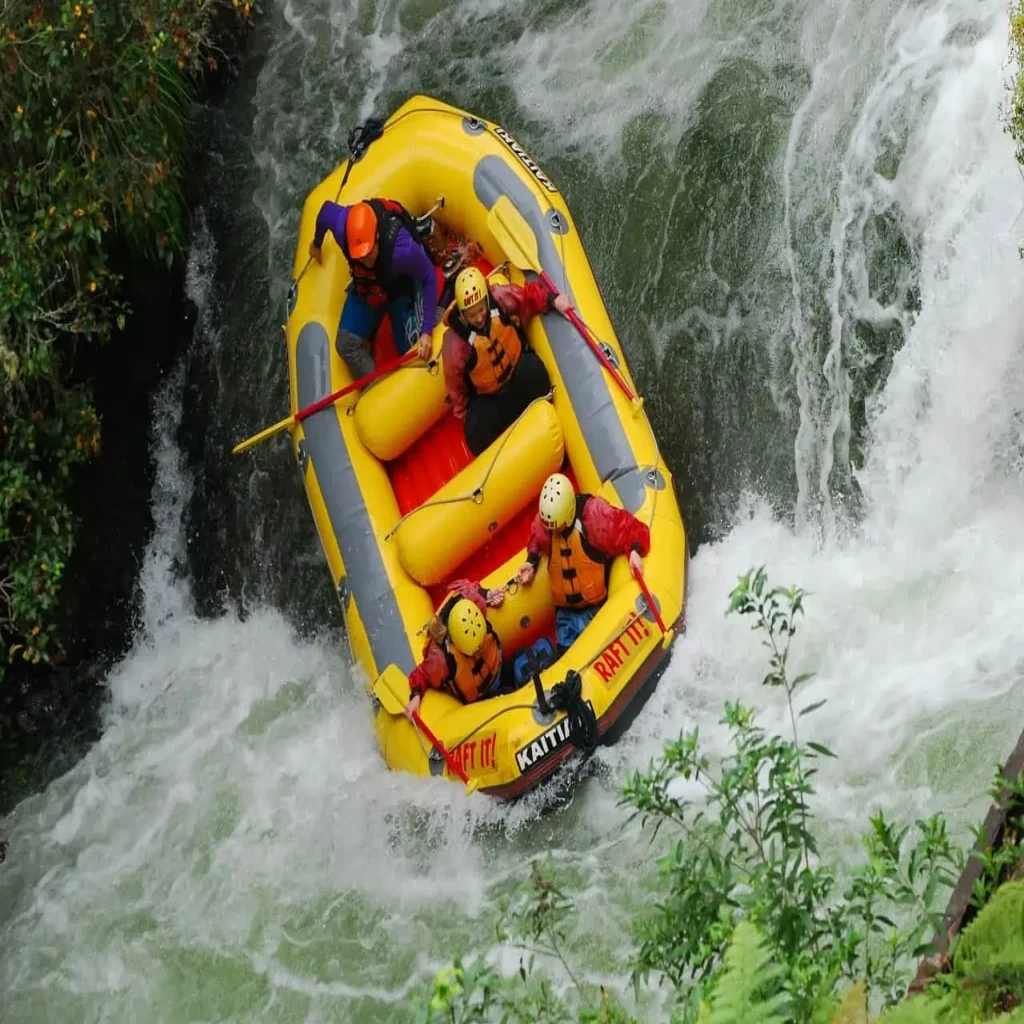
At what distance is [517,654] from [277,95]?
14.0 ft

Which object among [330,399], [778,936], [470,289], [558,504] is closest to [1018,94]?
[470,289]

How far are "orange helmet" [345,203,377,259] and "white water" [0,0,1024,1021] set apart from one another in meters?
1.70

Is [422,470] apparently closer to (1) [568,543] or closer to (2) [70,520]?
(1) [568,543]

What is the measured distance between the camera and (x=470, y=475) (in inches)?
228

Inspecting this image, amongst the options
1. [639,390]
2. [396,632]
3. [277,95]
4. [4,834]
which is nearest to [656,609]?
[396,632]

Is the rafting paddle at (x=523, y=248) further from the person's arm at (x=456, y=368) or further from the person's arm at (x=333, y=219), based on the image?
the person's arm at (x=333, y=219)

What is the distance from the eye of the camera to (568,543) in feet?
17.7

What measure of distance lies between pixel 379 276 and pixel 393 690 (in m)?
1.99

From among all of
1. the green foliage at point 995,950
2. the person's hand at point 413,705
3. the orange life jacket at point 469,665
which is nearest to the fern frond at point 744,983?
the green foliage at point 995,950

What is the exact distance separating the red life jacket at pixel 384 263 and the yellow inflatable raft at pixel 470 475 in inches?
10.4

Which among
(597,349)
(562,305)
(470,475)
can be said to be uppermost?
(562,305)

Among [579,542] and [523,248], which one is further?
[523,248]

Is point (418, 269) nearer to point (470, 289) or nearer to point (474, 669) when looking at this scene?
point (470, 289)

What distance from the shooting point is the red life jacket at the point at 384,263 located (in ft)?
19.4
